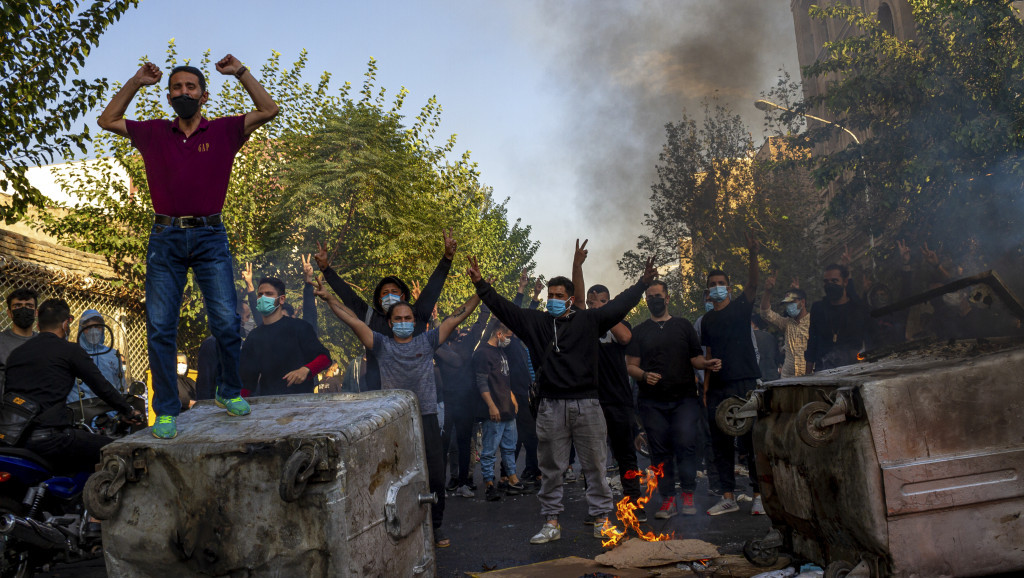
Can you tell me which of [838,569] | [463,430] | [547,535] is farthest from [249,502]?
[463,430]

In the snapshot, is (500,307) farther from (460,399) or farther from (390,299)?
(460,399)

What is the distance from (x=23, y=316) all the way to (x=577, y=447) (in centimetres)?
420

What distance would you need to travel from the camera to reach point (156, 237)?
4055 millimetres

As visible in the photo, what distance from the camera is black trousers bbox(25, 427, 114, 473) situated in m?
4.91

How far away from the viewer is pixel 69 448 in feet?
16.4

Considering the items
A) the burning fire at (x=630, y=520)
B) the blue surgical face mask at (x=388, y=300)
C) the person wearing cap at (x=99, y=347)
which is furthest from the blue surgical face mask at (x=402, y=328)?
the person wearing cap at (x=99, y=347)

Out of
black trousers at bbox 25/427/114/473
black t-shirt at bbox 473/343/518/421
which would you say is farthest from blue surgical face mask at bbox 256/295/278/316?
black t-shirt at bbox 473/343/518/421

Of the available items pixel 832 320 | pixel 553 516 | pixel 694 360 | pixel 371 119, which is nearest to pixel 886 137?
pixel 832 320

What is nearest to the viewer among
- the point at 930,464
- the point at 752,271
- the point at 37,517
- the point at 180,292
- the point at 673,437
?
the point at 930,464

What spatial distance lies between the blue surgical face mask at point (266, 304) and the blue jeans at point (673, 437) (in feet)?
11.0

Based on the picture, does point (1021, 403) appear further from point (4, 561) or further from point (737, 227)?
point (737, 227)

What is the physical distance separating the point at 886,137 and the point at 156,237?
12.0 m

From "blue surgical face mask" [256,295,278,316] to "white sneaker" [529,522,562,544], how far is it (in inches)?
112

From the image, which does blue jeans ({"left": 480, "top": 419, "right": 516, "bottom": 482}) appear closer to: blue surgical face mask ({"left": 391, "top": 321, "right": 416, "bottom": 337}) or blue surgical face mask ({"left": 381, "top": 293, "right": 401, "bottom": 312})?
blue surgical face mask ({"left": 381, "top": 293, "right": 401, "bottom": 312})
